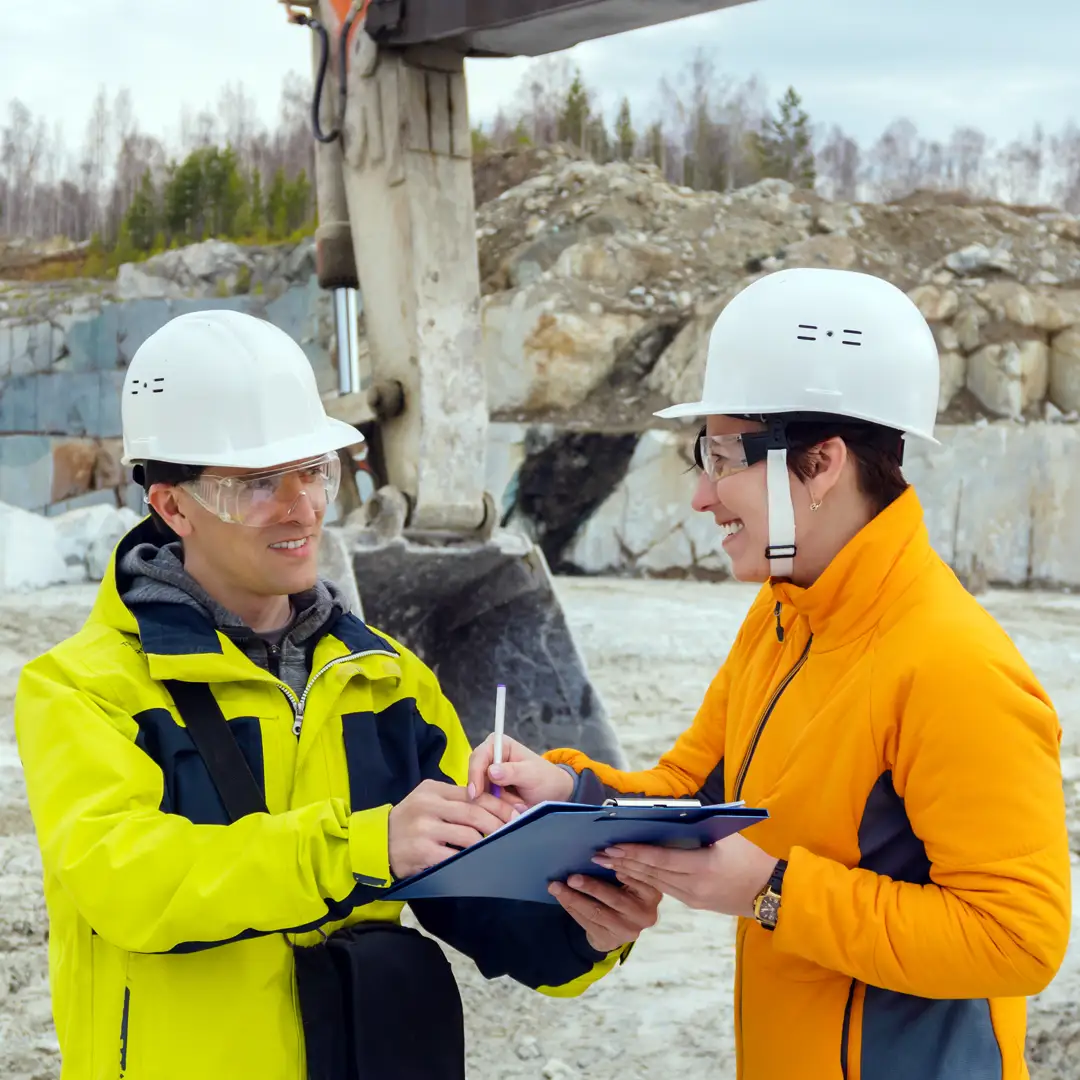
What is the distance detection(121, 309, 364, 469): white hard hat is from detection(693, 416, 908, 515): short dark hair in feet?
2.01

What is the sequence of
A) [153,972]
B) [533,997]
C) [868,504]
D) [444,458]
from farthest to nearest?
[444,458]
[533,997]
[868,504]
[153,972]

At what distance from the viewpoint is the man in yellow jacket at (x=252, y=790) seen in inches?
58.8

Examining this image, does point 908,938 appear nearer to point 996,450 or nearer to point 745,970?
point 745,970

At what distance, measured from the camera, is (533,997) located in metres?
3.56

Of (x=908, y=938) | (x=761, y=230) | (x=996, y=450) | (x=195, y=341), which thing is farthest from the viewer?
(x=761, y=230)

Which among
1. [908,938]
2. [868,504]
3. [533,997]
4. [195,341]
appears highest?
[195,341]

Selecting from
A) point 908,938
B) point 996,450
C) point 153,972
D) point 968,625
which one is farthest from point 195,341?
point 996,450

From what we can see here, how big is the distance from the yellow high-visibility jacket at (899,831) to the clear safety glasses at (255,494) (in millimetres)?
699

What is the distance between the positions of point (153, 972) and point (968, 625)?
3.57 feet

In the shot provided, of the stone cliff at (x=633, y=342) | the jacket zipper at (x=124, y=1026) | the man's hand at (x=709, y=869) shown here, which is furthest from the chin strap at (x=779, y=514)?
the stone cliff at (x=633, y=342)

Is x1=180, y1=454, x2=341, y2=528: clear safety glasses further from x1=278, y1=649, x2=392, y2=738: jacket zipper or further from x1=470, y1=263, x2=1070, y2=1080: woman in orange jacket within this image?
x1=470, y1=263, x2=1070, y2=1080: woman in orange jacket

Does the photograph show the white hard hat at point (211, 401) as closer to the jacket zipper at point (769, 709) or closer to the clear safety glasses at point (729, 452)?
the clear safety glasses at point (729, 452)

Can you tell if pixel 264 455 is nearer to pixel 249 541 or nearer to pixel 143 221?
pixel 249 541

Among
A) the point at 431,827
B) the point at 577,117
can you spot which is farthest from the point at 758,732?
the point at 577,117
